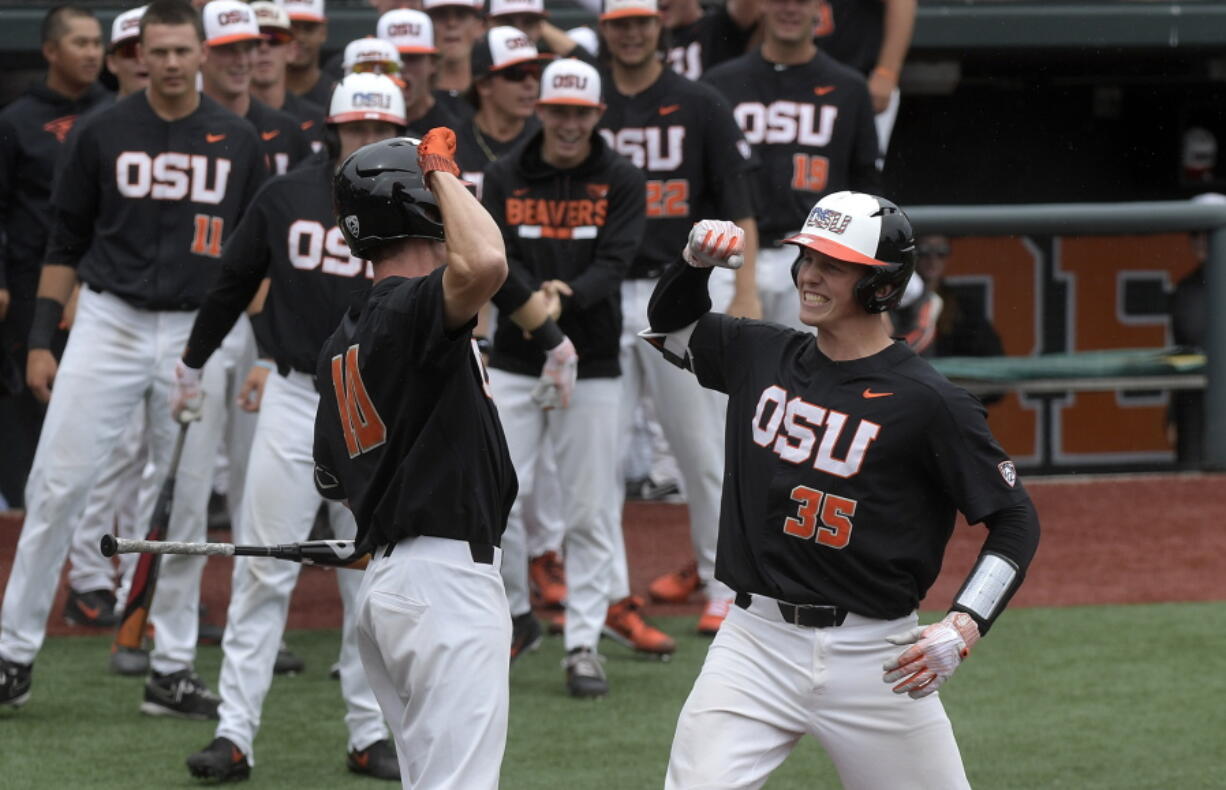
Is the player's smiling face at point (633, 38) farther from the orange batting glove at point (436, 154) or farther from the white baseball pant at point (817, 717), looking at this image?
the white baseball pant at point (817, 717)

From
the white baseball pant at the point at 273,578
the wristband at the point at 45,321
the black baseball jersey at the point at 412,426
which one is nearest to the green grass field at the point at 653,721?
the white baseball pant at the point at 273,578

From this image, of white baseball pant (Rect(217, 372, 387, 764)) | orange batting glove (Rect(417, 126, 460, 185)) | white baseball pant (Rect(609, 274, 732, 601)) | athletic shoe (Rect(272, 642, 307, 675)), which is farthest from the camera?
white baseball pant (Rect(609, 274, 732, 601))

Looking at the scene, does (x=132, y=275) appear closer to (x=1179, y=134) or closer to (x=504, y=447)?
(x=504, y=447)

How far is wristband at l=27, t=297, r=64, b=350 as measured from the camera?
243 inches

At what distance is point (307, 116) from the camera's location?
7.57 meters

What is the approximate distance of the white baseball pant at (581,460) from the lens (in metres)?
6.23

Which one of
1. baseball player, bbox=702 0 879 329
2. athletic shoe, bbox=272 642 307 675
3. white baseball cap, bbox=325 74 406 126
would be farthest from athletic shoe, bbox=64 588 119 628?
baseball player, bbox=702 0 879 329

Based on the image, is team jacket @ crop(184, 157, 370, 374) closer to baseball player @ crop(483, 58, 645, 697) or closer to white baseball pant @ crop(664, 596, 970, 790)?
baseball player @ crop(483, 58, 645, 697)

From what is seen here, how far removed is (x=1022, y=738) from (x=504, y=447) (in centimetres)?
254

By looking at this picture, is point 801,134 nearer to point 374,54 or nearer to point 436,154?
point 374,54

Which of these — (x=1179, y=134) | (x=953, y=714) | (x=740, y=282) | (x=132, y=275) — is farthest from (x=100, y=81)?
(x=1179, y=134)

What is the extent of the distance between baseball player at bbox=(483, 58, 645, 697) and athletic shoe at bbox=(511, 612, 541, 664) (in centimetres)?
40

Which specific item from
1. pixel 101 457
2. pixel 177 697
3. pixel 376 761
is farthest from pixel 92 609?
pixel 376 761

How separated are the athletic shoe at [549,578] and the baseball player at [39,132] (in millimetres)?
2563
